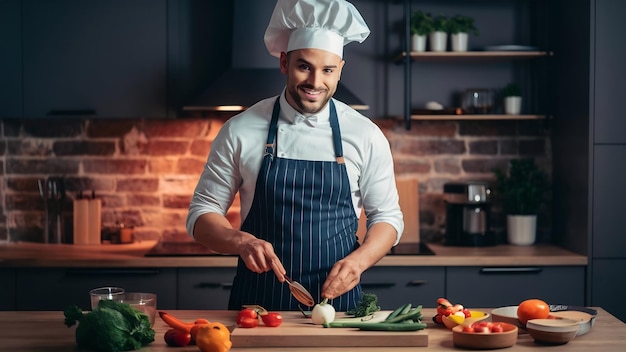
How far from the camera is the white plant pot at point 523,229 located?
4551mm

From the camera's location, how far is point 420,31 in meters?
4.48

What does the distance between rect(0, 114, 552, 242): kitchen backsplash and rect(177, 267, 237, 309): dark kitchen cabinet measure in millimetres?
683

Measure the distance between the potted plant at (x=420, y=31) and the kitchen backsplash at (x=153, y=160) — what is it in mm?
492

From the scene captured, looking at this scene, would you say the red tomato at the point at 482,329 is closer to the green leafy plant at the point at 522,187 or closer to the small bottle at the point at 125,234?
the green leafy plant at the point at 522,187

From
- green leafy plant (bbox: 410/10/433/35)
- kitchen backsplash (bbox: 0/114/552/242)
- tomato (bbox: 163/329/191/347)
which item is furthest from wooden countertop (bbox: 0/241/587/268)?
tomato (bbox: 163/329/191/347)

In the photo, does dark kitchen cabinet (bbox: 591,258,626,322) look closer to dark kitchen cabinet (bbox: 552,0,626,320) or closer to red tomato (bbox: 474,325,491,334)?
dark kitchen cabinet (bbox: 552,0,626,320)

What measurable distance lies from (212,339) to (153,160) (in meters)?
2.74

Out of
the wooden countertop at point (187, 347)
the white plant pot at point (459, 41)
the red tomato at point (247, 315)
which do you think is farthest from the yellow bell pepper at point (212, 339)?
the white plant pot at point (459, 41)

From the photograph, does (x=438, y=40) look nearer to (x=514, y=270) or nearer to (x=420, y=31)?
(x=420, y=31)

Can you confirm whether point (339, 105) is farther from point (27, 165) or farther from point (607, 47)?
point (27, 165)

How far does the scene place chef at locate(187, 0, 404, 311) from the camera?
2.91 meters

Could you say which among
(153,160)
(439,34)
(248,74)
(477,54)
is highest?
(439,34)

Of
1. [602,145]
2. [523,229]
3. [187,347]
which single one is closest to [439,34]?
[602,145]

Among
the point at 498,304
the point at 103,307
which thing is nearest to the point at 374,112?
the point at 498,304
